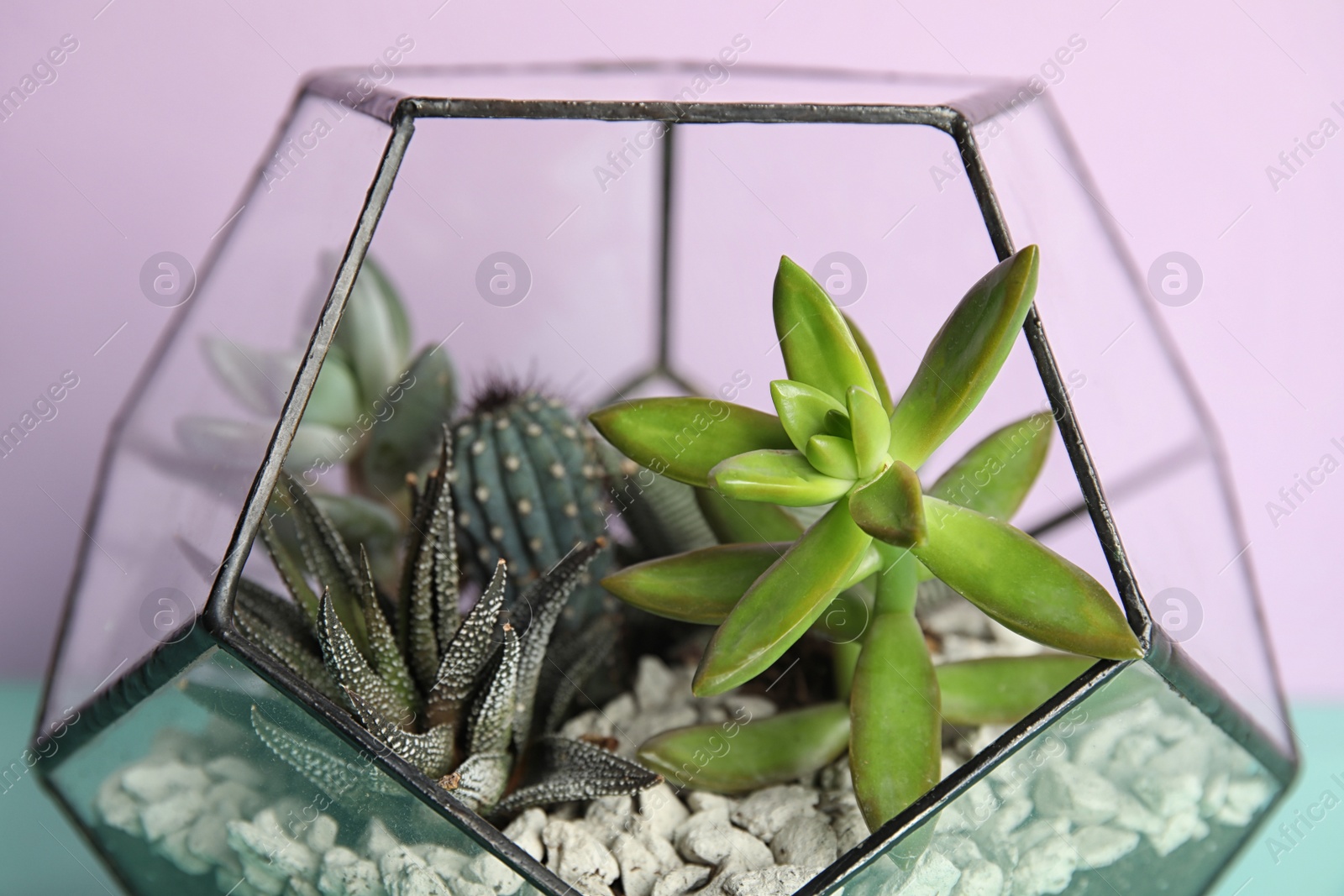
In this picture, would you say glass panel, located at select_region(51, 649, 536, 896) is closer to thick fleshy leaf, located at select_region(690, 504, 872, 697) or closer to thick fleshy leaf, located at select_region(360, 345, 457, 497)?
thick fleshy leaf, located at select_region(690, 504, 872, 697)

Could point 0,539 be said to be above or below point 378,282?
below

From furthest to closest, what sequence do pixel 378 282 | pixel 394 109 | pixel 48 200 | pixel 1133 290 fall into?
1. pixel 48 200
2. pixel 378 282
3. pixel 1133 290
4. pixel 394 109

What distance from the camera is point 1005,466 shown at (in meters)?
0.53

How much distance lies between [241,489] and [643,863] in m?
0.27

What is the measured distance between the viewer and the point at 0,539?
951mm

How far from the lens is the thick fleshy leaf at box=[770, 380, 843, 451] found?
1.40ft

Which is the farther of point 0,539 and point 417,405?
point 0,539

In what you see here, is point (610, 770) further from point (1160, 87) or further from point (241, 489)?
point (1160, 87)

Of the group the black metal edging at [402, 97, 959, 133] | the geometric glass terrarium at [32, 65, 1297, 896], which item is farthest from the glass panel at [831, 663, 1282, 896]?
the black metal edging at [402, 97, 959, 133]

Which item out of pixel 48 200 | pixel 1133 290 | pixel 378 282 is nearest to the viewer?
pixel 1133 290

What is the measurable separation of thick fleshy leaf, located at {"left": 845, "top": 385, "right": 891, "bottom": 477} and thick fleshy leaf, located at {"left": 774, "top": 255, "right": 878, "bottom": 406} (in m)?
0.02

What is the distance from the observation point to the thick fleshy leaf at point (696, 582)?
1.57 feet

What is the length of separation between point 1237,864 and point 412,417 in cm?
58

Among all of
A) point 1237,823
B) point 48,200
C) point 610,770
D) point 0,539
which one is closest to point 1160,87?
point 1237,823
